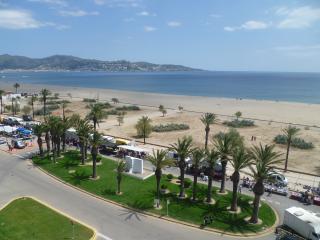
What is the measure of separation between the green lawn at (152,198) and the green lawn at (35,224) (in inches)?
231

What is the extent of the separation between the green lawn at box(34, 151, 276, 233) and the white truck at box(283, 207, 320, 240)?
189cm

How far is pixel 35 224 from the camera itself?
26.0 meters

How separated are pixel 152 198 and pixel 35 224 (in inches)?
416

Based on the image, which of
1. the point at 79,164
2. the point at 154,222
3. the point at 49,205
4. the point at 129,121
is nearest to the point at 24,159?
the point at 79,164

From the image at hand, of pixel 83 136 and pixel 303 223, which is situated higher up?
pixel 83 136

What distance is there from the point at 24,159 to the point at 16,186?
1022cm

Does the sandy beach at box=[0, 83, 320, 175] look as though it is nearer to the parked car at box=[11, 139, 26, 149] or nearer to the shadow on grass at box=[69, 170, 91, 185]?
the parked car at box=[11, 139, 26, 149]

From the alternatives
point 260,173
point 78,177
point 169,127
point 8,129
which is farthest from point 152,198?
point 8,129

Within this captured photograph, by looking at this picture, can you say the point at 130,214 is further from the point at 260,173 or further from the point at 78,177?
the point at 260,173

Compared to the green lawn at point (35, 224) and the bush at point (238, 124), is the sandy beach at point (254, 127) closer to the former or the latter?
the bush at point (238, 124)

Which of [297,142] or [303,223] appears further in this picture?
[297,142]

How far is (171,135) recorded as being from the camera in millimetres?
61969

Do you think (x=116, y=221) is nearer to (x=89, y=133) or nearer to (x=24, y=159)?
(x=89, y=133)

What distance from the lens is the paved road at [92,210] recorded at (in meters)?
25.5
